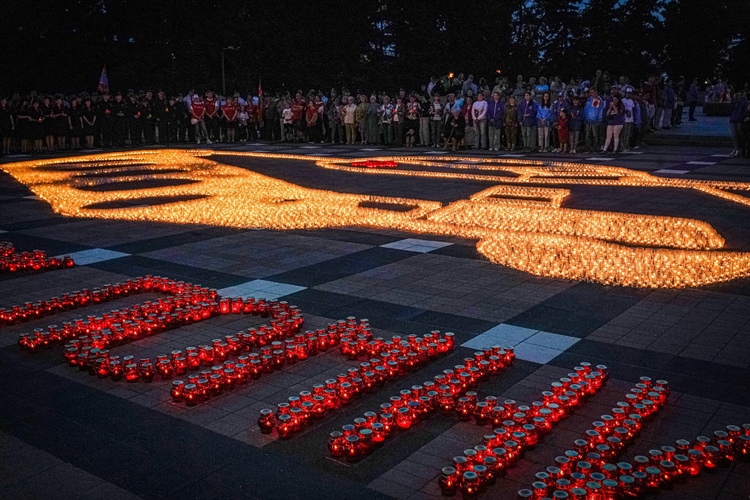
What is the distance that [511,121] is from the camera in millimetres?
25938

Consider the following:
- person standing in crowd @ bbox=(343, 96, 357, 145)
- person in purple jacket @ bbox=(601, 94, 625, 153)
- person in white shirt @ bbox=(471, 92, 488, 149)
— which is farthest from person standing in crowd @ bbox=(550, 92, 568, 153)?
person standing in crowd @ bbox=(343, 96, 357, 145)

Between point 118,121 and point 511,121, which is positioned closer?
point 511,121

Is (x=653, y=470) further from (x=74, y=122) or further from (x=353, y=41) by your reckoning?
(x=353, y=41)

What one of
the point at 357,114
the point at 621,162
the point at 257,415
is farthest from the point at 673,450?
the point at 357,114

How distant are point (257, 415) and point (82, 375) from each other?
5.76 feet

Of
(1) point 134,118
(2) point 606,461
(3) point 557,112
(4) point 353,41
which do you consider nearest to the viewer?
(2) point 606,461

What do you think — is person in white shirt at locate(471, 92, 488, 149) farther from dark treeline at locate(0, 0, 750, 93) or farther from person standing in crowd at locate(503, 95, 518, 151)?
dark treeline at locate(0, 0, 750, 93)

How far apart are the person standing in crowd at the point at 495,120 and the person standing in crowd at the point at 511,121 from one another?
174mm

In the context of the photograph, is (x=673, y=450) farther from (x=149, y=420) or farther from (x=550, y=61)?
(x=550, y=61)

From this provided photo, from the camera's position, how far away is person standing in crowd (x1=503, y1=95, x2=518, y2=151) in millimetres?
25797

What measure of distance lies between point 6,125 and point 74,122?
2465 millimetres

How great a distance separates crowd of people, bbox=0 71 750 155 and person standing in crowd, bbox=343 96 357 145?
4 centimetres

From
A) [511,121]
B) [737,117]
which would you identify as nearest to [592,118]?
[511,121]

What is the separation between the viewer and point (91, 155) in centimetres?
2570
